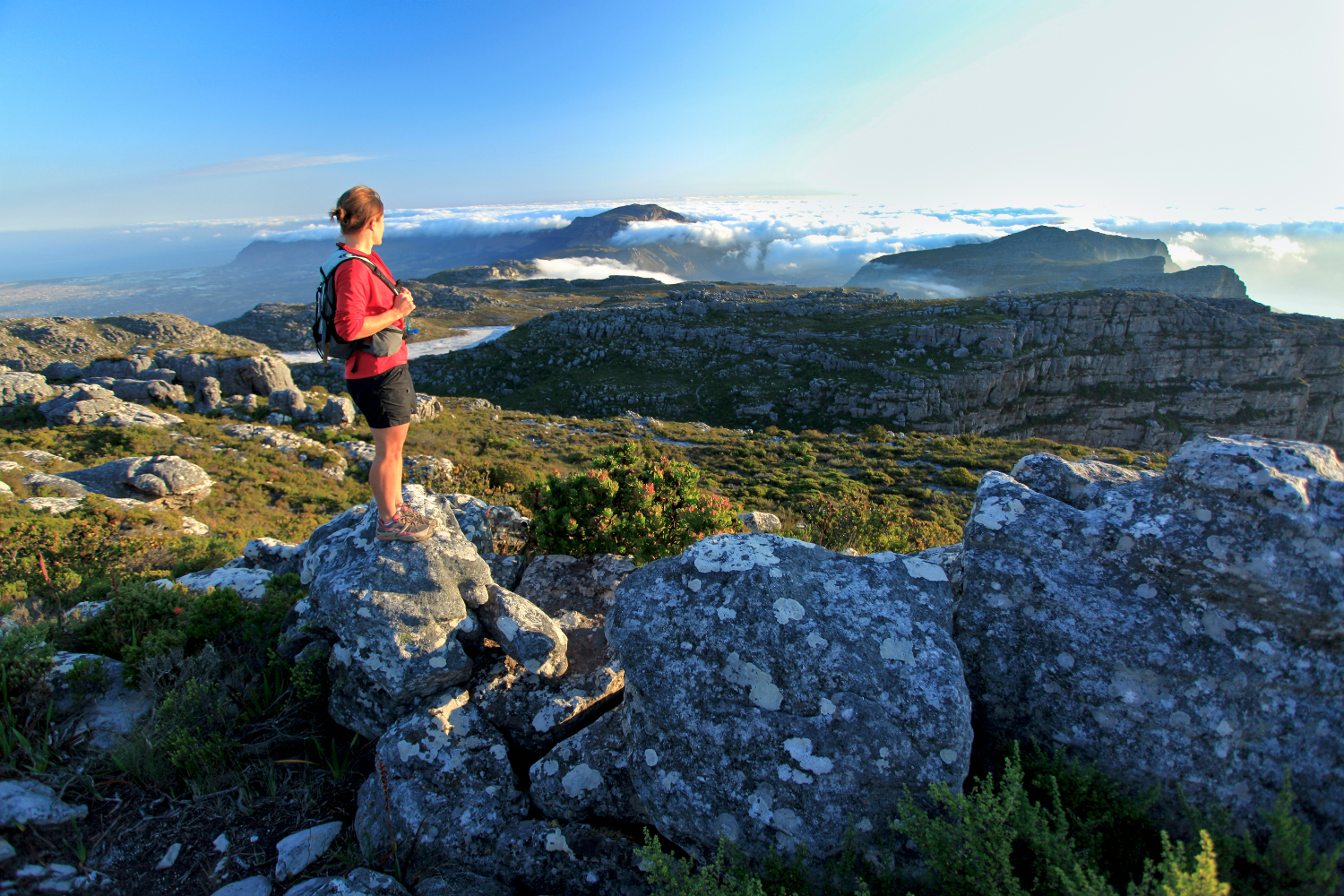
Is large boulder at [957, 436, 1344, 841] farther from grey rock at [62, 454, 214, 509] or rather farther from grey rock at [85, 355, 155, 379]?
grey rock at [85, 355, 155, 379]

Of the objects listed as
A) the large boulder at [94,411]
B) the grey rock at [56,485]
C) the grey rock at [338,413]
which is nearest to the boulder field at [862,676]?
the grey rock at [56,485]

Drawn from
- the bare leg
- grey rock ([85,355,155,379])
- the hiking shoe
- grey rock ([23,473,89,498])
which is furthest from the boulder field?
grey rock ([85,355,155,379])

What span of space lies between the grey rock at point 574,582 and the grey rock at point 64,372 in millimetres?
50006

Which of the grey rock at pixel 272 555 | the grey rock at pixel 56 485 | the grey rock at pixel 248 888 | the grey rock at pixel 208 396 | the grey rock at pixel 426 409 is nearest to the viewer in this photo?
the grey rock at pixel 248 888

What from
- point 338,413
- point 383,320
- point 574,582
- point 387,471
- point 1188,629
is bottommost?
point 338,413

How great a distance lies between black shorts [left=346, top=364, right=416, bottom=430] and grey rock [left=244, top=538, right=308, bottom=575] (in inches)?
177

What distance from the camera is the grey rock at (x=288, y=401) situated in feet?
113

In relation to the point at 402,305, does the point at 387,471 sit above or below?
below

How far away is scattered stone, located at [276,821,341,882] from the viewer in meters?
3.90

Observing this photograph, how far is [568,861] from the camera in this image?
393 centimetres

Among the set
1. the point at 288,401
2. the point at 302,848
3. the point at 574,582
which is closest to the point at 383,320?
the point at 574,582

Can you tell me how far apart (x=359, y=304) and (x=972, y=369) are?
290 ft

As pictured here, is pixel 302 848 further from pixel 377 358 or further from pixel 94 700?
pixel 377 358

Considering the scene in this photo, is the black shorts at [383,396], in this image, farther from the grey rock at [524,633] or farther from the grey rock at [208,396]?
the grey rock at [208,396]
